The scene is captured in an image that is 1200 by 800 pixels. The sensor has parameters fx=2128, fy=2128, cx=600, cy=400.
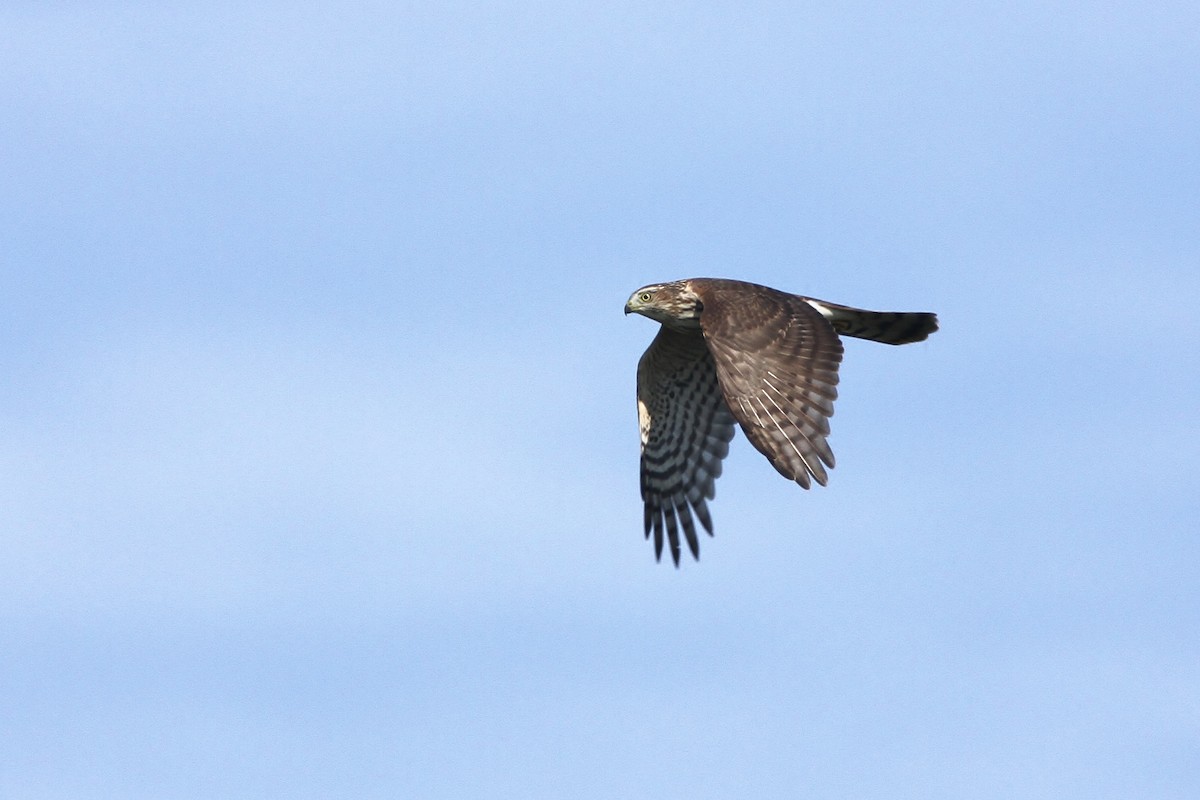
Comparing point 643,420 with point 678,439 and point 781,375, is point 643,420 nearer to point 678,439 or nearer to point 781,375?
point 678,439

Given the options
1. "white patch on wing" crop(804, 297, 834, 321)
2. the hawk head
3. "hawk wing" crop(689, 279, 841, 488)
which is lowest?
"hawk wing" crop(689, 279, 841, 488)

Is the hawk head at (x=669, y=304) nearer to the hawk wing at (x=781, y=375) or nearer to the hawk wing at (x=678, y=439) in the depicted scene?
the hawk wing at (x=781, y=375)

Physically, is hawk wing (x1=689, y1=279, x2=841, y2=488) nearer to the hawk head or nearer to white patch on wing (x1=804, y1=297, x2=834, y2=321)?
white patch on wing (x1=804, y1=297, x2=834, y2=321)

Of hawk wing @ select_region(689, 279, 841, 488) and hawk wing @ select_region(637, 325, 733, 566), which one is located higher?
hawk wing @ select_region(637, 325, 733, 566)

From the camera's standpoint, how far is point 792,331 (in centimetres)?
1619

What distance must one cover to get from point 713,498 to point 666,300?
8.83ft

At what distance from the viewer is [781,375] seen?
51.5 feet

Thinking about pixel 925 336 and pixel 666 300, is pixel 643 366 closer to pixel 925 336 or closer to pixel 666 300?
pixel 666 300

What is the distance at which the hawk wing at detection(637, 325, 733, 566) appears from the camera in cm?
1944

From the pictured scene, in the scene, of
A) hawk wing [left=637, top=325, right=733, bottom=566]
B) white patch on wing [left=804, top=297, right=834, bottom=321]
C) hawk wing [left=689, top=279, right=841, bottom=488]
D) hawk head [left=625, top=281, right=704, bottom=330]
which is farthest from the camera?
hawk wing [left=637, top=325, right=733, bottom=566]

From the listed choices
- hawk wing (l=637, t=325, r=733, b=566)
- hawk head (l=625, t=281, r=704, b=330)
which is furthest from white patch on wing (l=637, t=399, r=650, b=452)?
hawk head (l=625, t=281, r=704, b=330)

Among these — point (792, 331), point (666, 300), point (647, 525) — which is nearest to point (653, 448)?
point (647, 525)

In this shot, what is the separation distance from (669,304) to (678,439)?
2.37 m

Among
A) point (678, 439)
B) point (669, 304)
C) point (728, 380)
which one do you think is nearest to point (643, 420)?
point (678, 439)
